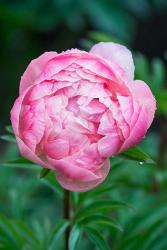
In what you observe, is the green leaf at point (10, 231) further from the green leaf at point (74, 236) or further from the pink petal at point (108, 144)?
the pink petal at point (108, 144)

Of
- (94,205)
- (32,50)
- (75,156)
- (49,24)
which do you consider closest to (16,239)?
(94,205)

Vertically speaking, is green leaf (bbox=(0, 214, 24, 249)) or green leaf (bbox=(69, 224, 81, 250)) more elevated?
green leaf (bbox=(69, 224, 81, 250))

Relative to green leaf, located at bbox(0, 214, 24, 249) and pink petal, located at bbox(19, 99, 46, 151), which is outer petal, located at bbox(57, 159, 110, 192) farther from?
green leaf, located at bbox(0, 214, 24, 249)

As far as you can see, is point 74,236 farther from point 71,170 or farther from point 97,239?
point 71,170

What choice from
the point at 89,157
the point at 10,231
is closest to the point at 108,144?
the point at 89,157

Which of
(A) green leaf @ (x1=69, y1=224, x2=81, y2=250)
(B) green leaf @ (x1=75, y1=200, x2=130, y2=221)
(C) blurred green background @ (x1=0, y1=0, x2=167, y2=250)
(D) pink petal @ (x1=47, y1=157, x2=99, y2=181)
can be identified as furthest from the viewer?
(C) blurred green background @ (x1=0, y1=0, x2=167, y2=250)

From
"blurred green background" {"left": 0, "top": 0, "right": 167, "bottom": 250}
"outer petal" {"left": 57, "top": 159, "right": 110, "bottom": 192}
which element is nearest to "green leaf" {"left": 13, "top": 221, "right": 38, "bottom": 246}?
"blurred green background" {"left": 0, "top": 0, "right": 167, "bottom": 250}
